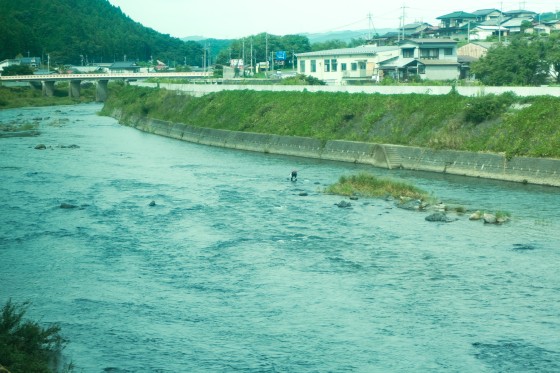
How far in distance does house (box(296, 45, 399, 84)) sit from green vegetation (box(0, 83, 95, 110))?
35.7 m

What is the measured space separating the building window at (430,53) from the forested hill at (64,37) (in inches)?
3530

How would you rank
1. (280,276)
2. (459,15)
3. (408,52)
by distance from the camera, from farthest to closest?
(459,15) < (408,52) < (280,276)

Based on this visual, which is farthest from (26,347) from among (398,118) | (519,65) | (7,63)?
(7,63)

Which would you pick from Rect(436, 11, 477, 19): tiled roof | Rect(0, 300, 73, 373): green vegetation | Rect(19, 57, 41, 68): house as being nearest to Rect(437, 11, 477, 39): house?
Rect(436, 11, 477, 19): tiled roof

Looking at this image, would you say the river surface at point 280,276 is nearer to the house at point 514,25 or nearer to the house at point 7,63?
the house at point 514,25

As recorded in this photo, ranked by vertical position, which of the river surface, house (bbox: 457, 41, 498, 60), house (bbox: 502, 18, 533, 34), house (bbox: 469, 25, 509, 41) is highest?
house (bbox: 502, 18, 533, 34)

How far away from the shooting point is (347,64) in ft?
222

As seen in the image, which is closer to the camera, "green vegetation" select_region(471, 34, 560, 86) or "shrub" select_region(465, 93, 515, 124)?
"shrub" select_region(465, 93, 515, 124)

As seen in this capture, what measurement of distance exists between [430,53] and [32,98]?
5224 cm

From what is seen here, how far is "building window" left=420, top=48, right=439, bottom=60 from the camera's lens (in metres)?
62.0

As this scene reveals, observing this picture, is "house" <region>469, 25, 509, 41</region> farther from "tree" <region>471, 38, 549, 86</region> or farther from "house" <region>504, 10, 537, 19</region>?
"tree" <region>471, 38, 549, 86</region>

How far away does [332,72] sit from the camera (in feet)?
225

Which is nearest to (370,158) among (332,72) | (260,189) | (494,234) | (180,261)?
(260,189)

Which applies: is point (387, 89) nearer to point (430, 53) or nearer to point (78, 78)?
point (430, 53)
